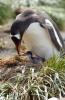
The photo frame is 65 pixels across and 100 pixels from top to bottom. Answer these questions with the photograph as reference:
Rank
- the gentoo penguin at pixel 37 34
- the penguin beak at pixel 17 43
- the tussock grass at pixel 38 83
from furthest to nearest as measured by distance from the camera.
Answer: the penguin beak at pixel 17 43 < the gentoo penguin at pixel 37 34 < the tussock grass at pixel 38 83

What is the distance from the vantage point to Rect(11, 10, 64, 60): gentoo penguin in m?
5.24

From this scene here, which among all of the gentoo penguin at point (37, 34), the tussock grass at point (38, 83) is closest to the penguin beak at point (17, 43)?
the gentoo penguin at point (37, 34)

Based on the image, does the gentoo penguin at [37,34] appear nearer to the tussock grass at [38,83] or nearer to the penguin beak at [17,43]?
the penguin beak at [17,43]

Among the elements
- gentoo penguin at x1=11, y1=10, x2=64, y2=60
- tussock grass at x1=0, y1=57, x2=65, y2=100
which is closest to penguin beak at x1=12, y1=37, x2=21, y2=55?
gentoo penguin at x1=11, y1=10, x2=64, y2=60

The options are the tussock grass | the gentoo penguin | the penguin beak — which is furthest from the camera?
the penguin beak

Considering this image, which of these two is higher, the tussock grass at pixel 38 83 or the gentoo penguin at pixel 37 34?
the gentoo penguin at pixel 37 34

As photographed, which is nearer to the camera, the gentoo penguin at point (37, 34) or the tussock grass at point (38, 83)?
the tussock grass at point (38, 83)

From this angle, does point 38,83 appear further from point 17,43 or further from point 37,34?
point 17,43

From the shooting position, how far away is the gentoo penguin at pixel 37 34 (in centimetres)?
524

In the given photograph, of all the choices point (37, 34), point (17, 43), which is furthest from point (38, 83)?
point (17, 43)

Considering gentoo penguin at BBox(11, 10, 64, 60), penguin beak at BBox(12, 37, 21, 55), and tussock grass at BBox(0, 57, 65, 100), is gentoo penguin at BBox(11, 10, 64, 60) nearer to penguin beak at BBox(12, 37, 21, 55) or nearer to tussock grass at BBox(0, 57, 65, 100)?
penguin beak at BBox(12, 37, 21, 55)

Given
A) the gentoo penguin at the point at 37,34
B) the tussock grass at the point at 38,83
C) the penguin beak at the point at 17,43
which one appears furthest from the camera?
the penguin beak at the point at 17,43

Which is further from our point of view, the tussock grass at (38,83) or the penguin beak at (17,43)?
the penguin beak at (17,43)

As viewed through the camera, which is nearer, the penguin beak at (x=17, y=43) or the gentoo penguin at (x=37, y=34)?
the gentoo penguin at (x=37, y=34)
